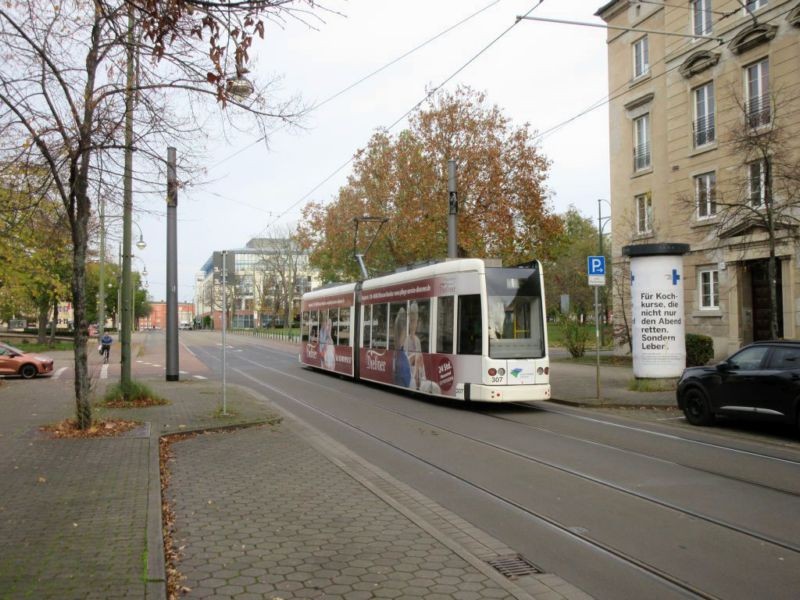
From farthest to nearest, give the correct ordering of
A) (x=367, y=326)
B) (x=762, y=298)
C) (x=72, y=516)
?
(x=762, y=298) < (x=367, y=326) < (x=72, y=516)

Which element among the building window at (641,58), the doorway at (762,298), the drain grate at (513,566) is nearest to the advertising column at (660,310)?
the doorway at (762,298)

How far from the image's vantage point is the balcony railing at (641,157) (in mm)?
29797

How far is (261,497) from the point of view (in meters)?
6.96

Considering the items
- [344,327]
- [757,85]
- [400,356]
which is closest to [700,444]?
[400,356]

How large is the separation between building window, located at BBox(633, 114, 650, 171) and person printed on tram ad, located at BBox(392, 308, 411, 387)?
17.3m

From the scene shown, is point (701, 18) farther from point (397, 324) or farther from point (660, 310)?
point (397, 324)

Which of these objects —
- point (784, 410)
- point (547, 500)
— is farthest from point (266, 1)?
point (784, 410)

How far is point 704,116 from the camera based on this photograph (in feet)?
86.8

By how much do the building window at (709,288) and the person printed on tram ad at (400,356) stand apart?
560 inches

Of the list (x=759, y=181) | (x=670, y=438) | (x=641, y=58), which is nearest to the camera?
(x=670, y=438)

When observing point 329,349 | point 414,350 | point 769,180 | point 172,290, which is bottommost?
point 329,349

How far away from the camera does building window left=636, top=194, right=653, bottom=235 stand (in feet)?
96.4

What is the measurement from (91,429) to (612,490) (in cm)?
769

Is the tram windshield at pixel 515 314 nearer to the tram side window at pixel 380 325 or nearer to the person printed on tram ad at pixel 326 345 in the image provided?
the tram side window at pixel 380 325
